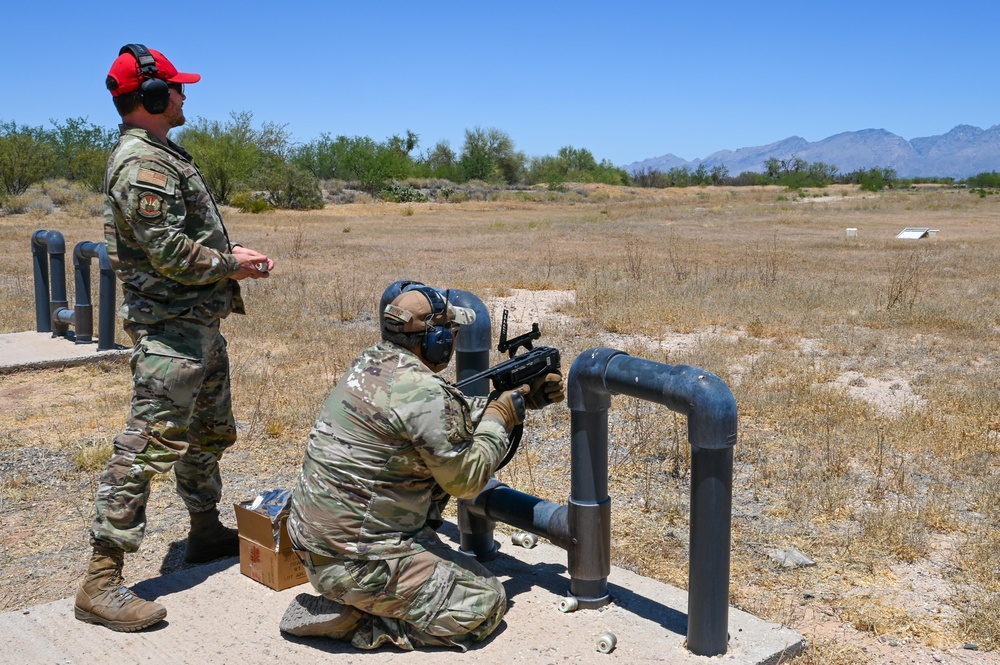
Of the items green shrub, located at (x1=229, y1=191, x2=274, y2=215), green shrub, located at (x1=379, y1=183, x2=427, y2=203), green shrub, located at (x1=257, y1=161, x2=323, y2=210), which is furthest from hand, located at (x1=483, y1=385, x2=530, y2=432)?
green shrub, located at (x1=379, y1=183, x2=427, y2=203)

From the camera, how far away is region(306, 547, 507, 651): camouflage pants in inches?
123

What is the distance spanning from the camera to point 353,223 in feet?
97.0

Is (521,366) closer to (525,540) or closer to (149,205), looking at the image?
(525,540)

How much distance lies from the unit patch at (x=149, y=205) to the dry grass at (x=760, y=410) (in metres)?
1.74

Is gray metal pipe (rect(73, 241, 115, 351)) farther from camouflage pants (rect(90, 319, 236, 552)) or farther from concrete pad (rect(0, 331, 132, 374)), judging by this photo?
camouflage pants (rect(90, 319, 236, 552))

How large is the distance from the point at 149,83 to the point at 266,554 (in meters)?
1.99

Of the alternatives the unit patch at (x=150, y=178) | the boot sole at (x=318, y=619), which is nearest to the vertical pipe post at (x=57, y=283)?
the unit patch at (x=150, y=178)

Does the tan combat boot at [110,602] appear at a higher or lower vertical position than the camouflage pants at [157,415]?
lower

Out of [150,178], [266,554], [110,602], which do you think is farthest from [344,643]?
[150,178]

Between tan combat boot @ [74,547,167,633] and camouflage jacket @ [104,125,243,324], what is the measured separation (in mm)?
971

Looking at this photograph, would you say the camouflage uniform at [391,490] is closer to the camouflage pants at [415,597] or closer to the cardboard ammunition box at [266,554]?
the camouflage pants at [415,597]

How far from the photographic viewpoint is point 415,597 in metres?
3.18

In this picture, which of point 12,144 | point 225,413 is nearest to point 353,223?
point 12,144

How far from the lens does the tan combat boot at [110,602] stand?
3455mm
